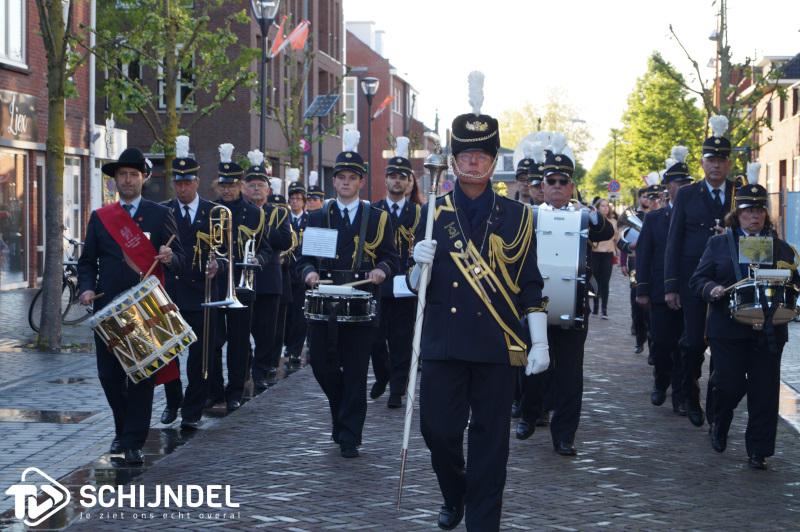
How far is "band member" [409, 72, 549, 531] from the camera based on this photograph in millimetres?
6664

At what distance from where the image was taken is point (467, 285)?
6.75m

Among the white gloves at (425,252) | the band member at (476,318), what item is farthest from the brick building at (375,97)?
the white gloves at (425,252)

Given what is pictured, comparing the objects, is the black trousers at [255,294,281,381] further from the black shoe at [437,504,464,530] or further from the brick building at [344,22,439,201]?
the brick building at [344,22,439,201]

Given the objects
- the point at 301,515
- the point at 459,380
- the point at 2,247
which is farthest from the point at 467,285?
the point at 2,247

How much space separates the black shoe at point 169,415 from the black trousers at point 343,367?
5.03 feet

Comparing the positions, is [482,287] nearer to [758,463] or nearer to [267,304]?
[758,463]

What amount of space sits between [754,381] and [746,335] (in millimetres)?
332

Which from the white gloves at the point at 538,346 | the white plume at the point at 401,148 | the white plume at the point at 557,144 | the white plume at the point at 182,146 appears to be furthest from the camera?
the white plume at the point at 401,148

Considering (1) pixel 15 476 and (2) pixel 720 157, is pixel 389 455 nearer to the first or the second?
(1) pixel 15 476

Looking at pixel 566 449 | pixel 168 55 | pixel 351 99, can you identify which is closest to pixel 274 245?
pixel 566 449

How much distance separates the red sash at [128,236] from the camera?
898 centimetres

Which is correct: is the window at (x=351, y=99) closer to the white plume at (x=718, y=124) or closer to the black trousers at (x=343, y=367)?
the white plume at (x=718, y=124)

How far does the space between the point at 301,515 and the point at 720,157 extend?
527 cm

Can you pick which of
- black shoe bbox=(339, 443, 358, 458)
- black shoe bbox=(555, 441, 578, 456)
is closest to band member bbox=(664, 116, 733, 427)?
black shoe bbox=(555, 441, 578, 456)
